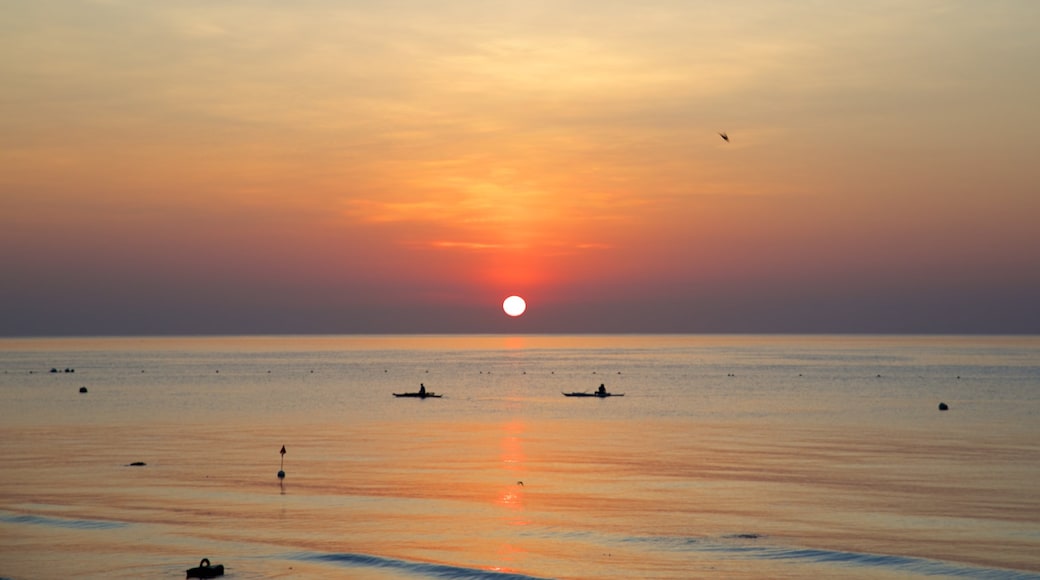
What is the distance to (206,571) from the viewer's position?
28.4 metres

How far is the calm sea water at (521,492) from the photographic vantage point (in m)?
31.4

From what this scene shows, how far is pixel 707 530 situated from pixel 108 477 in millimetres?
27739

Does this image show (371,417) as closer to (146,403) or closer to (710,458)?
(146,403)

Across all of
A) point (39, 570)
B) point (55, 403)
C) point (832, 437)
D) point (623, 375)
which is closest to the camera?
point (39, 570)

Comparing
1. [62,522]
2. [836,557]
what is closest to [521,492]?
[836,557]

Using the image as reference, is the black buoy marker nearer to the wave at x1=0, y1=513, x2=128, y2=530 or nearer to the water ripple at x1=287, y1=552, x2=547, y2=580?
the wave at x1=0, y1=513, x2=128, y2=530

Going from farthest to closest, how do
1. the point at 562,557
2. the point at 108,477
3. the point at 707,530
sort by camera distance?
the point at 108,477
the point at 707,530
the point at 562,557

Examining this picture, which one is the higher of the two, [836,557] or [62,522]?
[62,522]

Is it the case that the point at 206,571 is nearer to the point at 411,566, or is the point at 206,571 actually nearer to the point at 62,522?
the point at 411,566

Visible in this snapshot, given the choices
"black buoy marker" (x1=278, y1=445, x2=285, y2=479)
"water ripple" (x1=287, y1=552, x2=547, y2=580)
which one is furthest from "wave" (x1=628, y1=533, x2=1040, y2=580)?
"black buoy marker" (x1=278, y1=445, x2=285, y2=479)

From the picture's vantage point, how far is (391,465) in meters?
52.8

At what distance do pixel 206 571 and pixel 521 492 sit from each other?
1763 centimetres

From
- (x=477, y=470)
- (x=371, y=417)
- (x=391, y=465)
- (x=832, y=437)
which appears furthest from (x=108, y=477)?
(x=832, y=437)

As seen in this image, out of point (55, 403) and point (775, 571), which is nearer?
point (775, 571)
